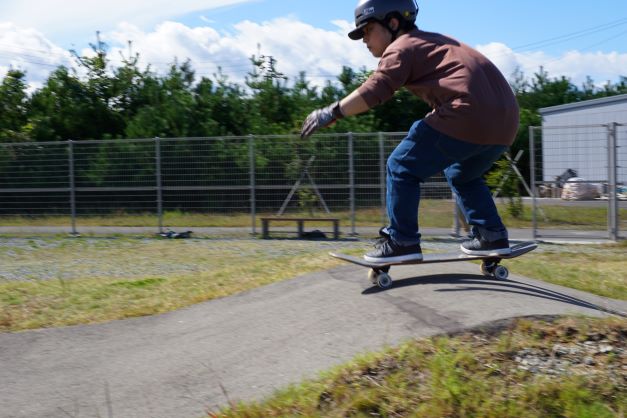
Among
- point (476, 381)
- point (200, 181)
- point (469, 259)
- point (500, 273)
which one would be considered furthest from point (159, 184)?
point (476, 381)

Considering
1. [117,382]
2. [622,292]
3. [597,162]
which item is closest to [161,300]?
[117,382]

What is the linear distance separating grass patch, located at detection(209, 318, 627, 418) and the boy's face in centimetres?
223

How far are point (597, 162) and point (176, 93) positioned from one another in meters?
14.4

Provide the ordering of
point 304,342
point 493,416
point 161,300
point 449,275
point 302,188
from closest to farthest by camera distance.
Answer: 1. point 493,416
2. point 304,342
3. point 449,275
4. point 161,300
5. point 302,188

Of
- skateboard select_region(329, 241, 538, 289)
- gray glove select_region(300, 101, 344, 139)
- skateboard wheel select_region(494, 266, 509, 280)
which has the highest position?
gray glove select_region(300, 101, 344, 139)

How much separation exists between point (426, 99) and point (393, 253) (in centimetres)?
108

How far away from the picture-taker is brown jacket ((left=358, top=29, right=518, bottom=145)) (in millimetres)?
4703

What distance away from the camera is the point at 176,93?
2400cm

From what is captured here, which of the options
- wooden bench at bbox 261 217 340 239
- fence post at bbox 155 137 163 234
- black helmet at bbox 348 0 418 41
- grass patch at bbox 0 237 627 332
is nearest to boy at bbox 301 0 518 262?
black helmet at bbox 348 0 418 41

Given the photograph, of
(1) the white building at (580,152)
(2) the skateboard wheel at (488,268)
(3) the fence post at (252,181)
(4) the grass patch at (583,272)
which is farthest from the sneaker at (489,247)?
(3) the fence post at (252,181)

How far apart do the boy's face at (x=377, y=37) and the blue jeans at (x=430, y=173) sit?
0.63 metres

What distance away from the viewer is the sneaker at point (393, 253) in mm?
5074

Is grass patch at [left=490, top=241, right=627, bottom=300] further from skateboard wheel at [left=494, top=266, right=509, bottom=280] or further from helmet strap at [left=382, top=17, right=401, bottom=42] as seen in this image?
helmet strap at [left=382, top=17, right=401, bottom=42]

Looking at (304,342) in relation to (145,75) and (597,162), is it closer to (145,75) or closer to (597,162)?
(597,162)
